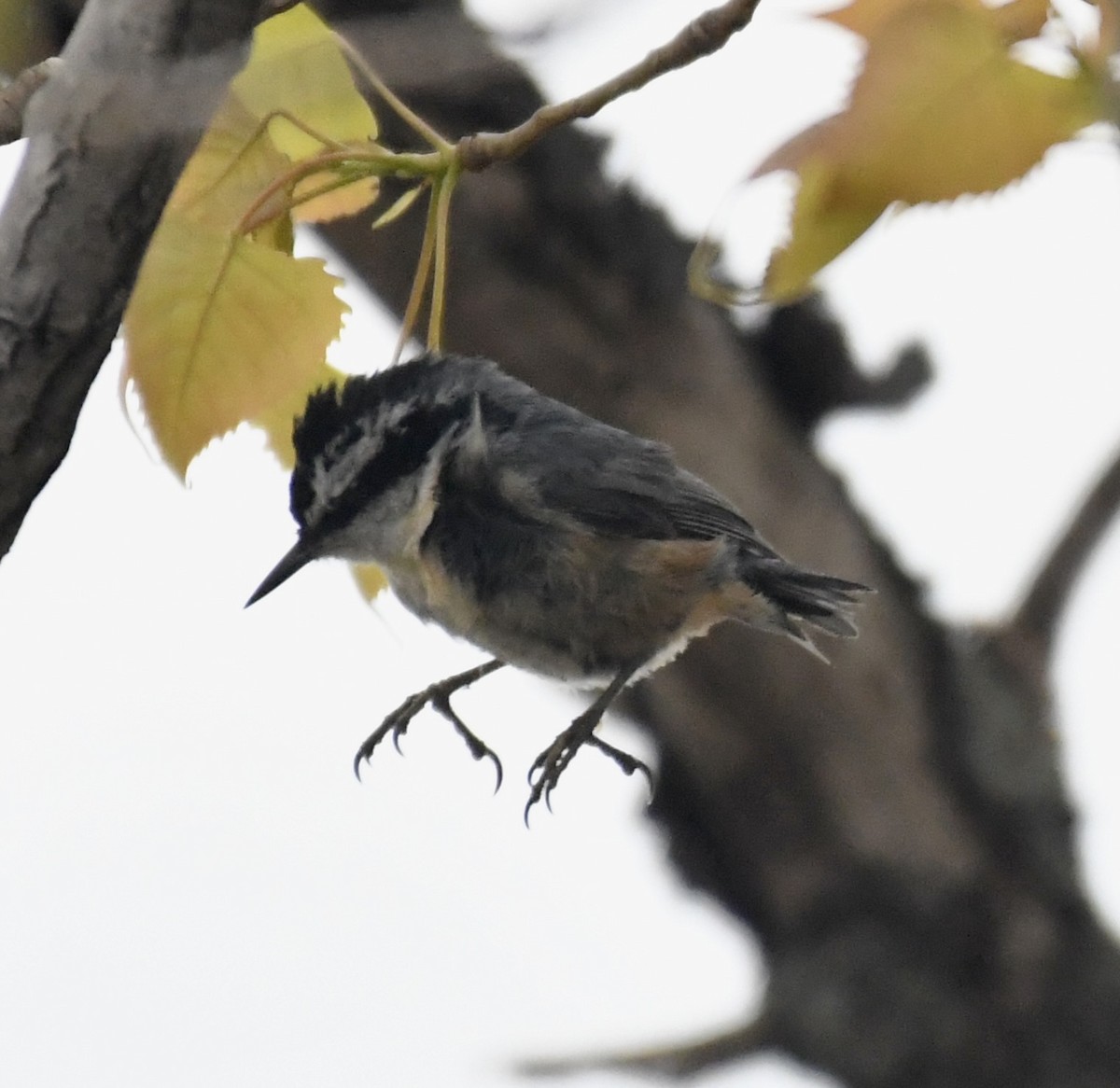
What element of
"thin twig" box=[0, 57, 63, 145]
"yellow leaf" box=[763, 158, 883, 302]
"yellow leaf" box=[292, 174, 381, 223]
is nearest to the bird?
"yellow leaf" box=[292, 174, 381, 223]

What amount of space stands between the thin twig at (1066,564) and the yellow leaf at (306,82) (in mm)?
582

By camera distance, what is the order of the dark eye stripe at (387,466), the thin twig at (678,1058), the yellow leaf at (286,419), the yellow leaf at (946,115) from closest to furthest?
1. the yellow leaf at (946,115)
2. the yellow leaf at (286,419)
3. the dark eye stripe at (387,466)
4. the thin twig at (678,1058)

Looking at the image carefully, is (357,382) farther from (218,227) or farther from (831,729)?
(831,729)

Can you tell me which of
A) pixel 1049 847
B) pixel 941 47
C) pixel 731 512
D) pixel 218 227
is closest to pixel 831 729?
pixel 1049 847

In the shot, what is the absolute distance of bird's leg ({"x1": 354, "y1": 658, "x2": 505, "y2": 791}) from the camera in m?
1.03

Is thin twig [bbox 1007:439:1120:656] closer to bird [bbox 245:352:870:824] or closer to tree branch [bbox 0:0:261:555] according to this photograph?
bird [bbox 245:352:870:824]

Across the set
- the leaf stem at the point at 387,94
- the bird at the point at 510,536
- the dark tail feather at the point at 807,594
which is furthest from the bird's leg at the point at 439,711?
the leaf stem at the point at 387,94

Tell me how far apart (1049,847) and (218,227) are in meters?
1.77

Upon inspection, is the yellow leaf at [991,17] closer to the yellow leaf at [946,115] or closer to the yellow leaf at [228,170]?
the yellow leaf at [946,115]

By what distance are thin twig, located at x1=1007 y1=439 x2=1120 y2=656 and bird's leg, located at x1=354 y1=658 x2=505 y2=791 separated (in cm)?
47

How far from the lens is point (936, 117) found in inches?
18.5

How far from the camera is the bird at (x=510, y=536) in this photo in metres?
0.98

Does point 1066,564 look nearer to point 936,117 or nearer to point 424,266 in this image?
point 424,266

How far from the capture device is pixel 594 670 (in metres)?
1.06
